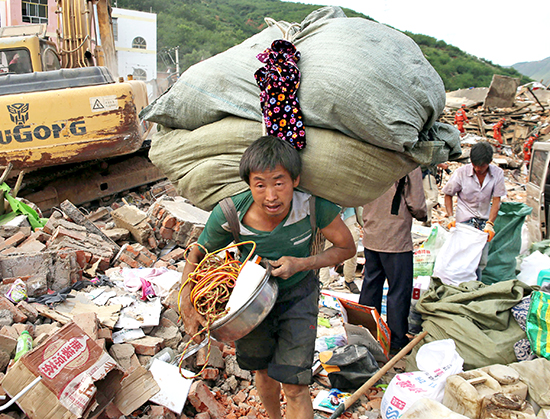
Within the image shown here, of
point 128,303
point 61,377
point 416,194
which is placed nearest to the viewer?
point 61,377

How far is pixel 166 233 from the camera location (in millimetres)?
5328

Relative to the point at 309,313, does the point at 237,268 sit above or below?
above

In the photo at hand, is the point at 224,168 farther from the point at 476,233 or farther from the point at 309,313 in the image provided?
the point at 476,233

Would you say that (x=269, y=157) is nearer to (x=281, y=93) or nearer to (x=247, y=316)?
(x=281, y=93)

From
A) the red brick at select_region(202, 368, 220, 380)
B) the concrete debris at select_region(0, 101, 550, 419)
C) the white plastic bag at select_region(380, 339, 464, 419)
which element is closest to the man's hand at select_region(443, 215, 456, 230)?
the concrete debris at select_region(0, 101, 550, 419)

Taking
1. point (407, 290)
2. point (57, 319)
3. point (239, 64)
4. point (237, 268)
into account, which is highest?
point (239, 64)

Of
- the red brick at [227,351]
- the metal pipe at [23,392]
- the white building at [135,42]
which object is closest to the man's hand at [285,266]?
the metal pipe at [23,392]

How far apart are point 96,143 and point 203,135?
3.74m

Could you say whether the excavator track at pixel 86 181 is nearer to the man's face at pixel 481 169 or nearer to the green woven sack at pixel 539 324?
the man's face at pixel 481 169

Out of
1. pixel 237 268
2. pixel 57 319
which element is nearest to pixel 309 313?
pixel 237 268

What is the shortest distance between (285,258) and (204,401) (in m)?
1.33

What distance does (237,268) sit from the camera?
6.40 feet

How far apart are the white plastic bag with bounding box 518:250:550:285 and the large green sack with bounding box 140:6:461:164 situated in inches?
114

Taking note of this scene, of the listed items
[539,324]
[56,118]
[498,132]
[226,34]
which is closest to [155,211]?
[56,118]
